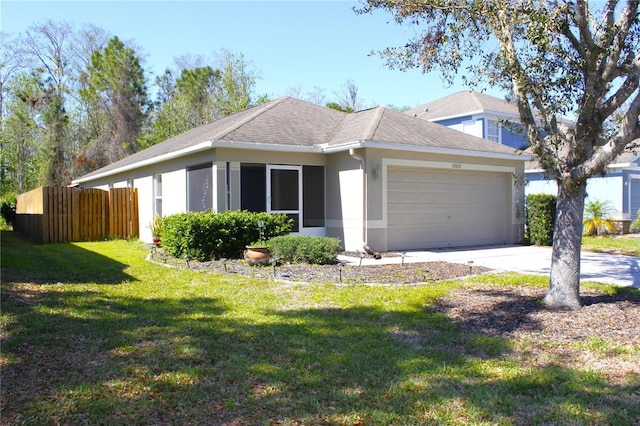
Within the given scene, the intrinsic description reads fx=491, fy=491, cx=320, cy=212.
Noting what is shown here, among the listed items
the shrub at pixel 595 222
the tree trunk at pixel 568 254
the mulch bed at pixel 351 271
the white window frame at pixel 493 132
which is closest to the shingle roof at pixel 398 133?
the mulch bed at pixel 351 271

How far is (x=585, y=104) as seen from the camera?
20.3ft

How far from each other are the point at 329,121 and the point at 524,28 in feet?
33.3

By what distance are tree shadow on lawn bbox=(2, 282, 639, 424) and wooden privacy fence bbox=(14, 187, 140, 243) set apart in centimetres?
1150

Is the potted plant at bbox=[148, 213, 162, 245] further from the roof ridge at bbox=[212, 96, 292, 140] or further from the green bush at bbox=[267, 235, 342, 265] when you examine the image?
the green bush at bbox=[267, 235, 342, 265]

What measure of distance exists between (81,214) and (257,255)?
9861 mm

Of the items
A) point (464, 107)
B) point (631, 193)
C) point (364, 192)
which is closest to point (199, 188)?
point (364, 192)

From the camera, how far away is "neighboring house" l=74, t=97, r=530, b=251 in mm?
12789

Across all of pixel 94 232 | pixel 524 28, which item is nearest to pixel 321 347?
pixel 524 28

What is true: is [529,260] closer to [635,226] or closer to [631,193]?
[635,226]

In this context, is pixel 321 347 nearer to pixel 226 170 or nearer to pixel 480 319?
pixel 480 319

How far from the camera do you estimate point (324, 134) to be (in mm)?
14852

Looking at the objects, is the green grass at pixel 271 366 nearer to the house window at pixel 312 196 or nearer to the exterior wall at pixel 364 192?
the exterior wall at pixel 364 192

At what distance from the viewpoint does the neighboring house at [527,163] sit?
20906 millimetres

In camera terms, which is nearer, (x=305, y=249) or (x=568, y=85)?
(x=568, y=85)
